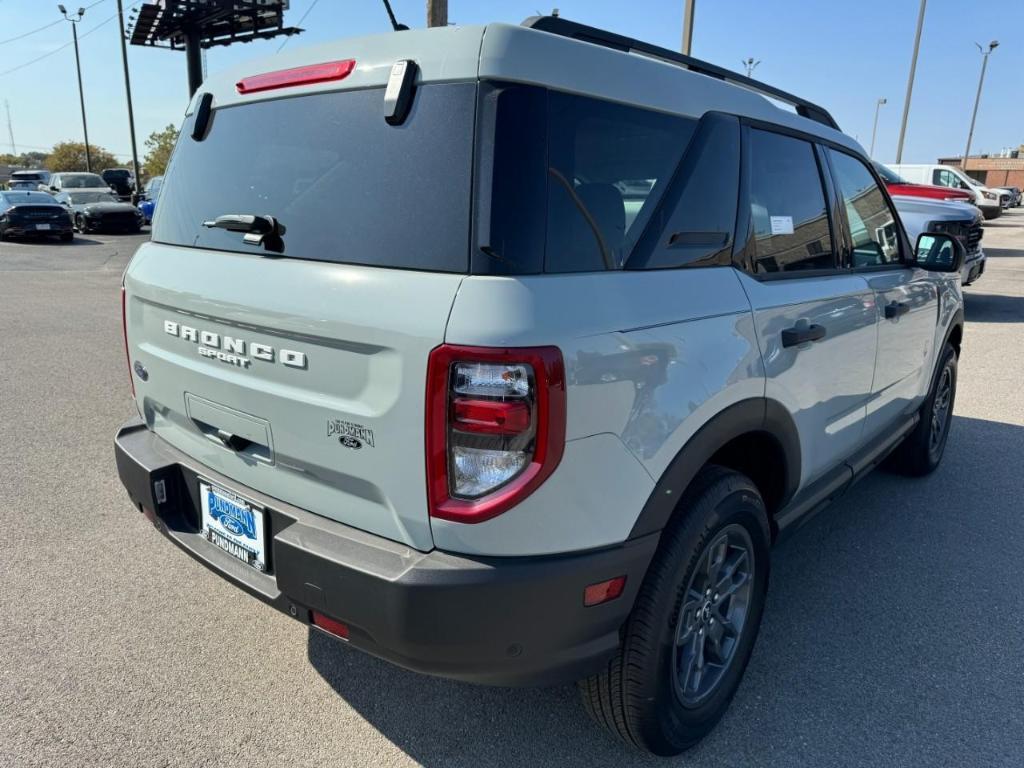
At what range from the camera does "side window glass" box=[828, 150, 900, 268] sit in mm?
3227

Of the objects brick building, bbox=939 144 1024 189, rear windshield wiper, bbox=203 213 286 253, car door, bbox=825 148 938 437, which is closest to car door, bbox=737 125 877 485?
car door, bbox=825 148 938 437

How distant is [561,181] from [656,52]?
2.74ft

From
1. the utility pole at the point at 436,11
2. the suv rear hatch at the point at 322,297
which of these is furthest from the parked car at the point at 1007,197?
the suv rear hatch at the point at 322,297

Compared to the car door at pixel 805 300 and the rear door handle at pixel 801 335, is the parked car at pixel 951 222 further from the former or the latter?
the rear door handle at pixel 801 335

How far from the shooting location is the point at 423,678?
2.67 meters

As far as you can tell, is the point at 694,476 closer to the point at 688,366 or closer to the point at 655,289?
the point at 688,366

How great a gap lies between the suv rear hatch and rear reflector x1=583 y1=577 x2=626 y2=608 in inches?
17.5

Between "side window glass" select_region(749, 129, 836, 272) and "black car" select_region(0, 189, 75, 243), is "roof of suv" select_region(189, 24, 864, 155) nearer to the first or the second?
"side window glass" select_region(749, 129, 836, 272)

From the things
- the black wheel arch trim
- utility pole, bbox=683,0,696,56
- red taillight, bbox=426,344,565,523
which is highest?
utility pole, bbox=683,0,696,56

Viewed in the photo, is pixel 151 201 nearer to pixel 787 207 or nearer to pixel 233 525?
pixel 233 525

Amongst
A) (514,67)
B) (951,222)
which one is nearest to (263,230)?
(514,67)

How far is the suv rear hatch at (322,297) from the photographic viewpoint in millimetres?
1759

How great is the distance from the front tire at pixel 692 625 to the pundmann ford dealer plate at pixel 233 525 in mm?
1040

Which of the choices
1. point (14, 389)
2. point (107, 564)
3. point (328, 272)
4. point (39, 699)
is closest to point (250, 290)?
point (328, 272)
